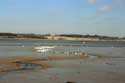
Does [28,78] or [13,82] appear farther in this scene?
[28,78]

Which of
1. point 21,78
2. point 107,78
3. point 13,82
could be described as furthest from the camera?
point 107,78

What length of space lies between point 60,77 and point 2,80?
3.76 m

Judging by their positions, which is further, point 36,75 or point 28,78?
point 36,75

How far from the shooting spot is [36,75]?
19125 mm

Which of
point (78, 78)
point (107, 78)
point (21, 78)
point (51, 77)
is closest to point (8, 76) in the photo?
point (21, 78)

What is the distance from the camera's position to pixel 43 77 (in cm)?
1841

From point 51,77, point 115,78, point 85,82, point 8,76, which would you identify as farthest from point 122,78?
point 8,76

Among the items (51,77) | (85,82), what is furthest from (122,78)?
(51,77)

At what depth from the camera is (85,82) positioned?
17.0 m

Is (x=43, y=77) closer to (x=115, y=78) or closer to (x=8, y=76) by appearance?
(x=8, y=76)

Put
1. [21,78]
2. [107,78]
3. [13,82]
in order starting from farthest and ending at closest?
[107,78]
[21,78]
[13,82]

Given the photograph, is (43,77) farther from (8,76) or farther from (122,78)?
(122,78)

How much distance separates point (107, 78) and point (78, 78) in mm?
1930

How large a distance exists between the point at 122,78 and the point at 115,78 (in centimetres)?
52
